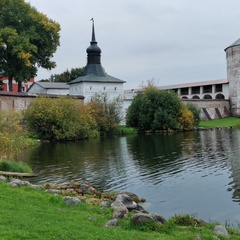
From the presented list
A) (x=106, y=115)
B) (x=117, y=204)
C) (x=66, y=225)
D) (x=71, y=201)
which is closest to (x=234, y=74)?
(x=106, y=115)

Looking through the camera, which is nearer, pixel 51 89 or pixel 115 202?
pixel 115 202

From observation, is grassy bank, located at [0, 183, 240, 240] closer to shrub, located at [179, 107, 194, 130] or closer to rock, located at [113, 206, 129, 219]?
rock, located at [113, 206, 129, 219]

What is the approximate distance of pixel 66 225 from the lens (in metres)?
6.16

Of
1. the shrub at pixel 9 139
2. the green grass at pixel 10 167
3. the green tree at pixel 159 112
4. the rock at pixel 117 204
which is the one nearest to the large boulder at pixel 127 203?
the rock at pixel 117 204

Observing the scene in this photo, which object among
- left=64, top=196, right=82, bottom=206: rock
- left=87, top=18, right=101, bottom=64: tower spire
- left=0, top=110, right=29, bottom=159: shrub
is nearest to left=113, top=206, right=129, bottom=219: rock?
left=64, top=196, right=82, bottom=206: rock

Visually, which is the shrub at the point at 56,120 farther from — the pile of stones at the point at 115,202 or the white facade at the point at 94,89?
the pile of stones at the point at 115,202

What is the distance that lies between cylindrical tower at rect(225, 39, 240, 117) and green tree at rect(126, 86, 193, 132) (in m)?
19.2

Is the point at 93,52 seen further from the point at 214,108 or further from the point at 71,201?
the point at 71,201

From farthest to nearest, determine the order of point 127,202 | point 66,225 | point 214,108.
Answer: point 214,108
point 127,202
point 66,225

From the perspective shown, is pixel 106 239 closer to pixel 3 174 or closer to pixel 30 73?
pixel 3 174

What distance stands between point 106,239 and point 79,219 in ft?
4.63

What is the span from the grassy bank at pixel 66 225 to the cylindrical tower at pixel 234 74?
165ft

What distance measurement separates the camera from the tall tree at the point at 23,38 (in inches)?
1294

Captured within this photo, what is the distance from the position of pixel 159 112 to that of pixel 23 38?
47.9 ft
